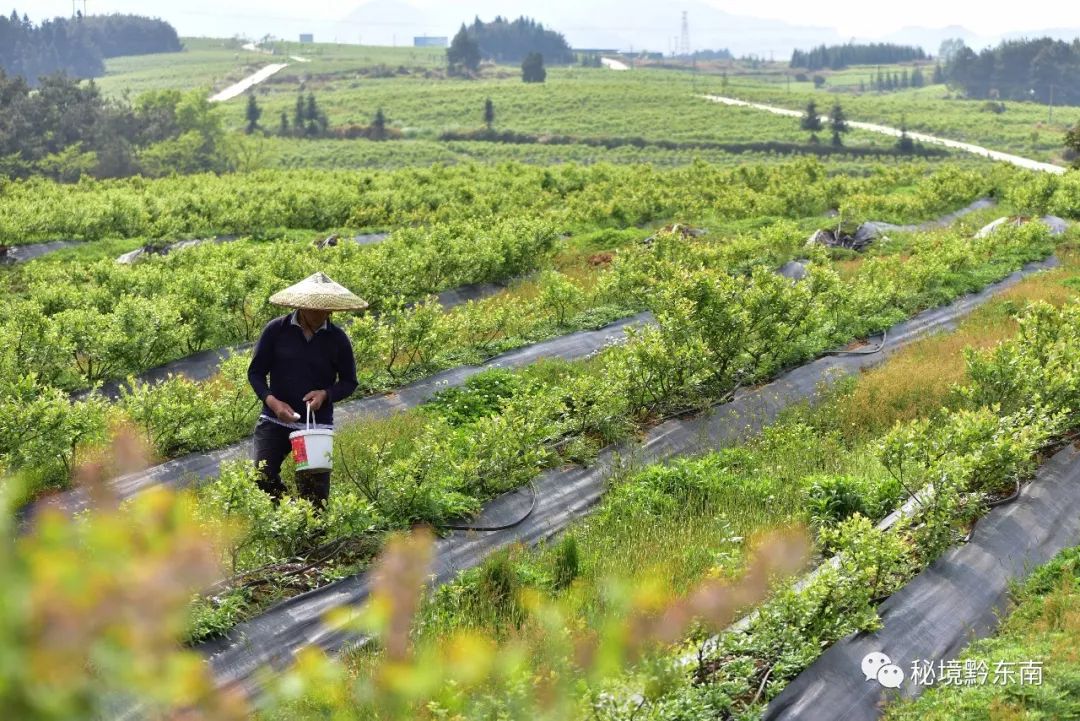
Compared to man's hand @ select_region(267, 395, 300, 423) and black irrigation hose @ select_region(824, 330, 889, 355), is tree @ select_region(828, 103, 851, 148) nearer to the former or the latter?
black irrigation hose @ select_region(824, 330, 889, 355)

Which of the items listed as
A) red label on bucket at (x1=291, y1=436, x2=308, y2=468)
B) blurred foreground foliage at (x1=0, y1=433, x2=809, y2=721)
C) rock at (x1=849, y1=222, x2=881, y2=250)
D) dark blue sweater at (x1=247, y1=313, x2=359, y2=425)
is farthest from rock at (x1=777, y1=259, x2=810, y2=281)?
blurred foreground foliage at (x1=0, y1=433, x2=809, y2=721)

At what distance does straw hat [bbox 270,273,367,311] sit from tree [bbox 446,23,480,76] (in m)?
135

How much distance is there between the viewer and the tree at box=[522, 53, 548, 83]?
12050 cm

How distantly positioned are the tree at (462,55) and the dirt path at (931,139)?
40587mm

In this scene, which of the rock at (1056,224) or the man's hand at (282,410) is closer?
the man's hand at (282,410)

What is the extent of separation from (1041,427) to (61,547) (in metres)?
9.97

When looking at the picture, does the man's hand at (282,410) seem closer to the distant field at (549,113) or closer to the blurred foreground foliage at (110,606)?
the blurred foreground foliage at (110,606)

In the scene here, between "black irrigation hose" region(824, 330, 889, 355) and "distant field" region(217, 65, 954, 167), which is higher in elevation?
"distant field" region(217, 65, 954, 167)

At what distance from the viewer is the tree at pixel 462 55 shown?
13800cm

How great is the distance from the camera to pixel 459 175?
38469mm

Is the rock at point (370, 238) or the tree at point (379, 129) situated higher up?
the tree at point (379, 129)

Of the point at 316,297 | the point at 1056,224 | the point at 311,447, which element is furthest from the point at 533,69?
the point at 311,447

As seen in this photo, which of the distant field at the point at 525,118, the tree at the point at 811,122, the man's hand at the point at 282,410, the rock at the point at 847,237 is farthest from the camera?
the tree at the point at 811,122

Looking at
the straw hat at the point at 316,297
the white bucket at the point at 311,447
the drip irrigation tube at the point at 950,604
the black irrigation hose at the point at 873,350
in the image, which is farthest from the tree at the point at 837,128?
the white bucket at the point at 311,447
